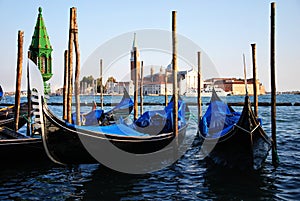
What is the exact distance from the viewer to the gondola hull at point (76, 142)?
5.40 m

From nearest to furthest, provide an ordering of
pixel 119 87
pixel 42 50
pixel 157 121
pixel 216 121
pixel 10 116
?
1. pixel 216 121
2. pixel 157 121
3. pixel 42 50
4. pixel 10 116
5. pixel 119 87

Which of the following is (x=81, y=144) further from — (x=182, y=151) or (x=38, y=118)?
(x=182, y=151)

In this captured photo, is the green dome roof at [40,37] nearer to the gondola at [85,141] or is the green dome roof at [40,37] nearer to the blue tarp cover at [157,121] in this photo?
the blue tarp cover at [157,121]

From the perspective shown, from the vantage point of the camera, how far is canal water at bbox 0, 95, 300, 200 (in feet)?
15.9

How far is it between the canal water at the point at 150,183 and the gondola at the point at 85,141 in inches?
15.2

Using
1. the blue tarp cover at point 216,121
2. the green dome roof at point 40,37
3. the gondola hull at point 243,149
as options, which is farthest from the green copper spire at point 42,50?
the gondola hull at point 243,149

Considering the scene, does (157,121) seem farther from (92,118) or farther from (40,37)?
(40,37)

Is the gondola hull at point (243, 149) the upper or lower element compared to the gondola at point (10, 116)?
lower

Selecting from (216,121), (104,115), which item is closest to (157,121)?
(216,121)

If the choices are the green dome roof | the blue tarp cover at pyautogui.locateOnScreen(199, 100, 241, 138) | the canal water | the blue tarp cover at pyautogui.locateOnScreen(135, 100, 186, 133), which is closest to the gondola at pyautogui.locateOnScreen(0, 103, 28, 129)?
the green dome roof

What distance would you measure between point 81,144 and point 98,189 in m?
0.89

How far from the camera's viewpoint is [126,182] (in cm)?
550

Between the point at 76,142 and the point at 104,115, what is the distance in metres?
5.06

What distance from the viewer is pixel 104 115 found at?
1066 cm
